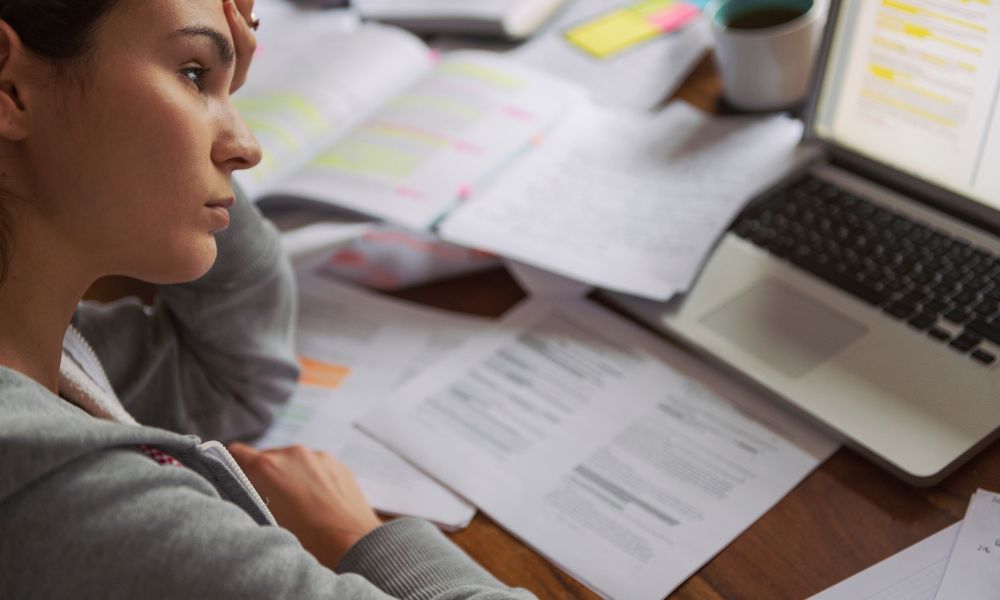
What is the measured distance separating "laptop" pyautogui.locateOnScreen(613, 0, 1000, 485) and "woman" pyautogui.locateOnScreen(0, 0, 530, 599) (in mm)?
291

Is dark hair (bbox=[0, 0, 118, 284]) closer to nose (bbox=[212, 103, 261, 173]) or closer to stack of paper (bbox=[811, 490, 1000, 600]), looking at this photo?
nose (bbox=[212, 103, 261, 173])

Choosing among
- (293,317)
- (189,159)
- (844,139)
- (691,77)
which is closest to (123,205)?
(189,159)

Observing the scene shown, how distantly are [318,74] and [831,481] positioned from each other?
76 centimetres

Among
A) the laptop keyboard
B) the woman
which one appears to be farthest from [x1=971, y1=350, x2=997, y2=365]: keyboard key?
the woman

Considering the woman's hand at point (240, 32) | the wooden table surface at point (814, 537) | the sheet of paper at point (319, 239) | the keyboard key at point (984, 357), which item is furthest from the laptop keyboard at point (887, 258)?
the woman's hand at point (240, 32)

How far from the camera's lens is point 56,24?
0.54 m

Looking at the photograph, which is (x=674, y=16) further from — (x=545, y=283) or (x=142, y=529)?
(x=142, y=529)

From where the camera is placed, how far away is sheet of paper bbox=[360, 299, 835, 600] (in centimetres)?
70

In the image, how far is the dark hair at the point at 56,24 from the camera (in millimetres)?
533

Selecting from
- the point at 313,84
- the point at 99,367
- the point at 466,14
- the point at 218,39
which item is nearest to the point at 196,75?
the point at 218,39

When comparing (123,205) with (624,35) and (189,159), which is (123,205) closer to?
(189,159)

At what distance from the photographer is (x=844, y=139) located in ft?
3.01

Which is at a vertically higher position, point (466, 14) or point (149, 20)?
point (149, 20)

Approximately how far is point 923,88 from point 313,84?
664 mm
